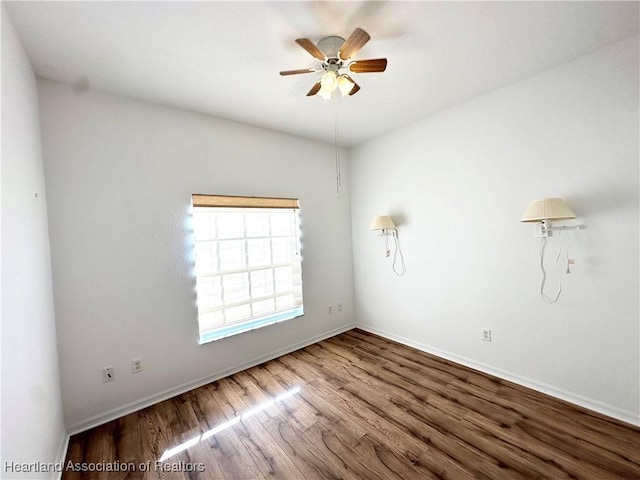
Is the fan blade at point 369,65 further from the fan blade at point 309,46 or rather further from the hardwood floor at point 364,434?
the hardwood floor at point 364,434

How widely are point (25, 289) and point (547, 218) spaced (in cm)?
332

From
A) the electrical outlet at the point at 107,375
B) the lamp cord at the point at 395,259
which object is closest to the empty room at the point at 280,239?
the electrical outlet at the point at 107,375

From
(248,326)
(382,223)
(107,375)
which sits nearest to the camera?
(107,375)

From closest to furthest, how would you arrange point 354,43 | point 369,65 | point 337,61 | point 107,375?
point 354,43 < point 369,65 < point 337,61 < point 107,375

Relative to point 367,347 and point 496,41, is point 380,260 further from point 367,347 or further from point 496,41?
point 496,41

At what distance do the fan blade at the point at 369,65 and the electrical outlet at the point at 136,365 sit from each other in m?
2.86

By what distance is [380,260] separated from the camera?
354 cm

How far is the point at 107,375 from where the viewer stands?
210 centimetres

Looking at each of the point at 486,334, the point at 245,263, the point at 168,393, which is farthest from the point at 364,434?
the point at 245,263

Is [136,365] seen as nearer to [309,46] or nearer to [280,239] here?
[280,239]

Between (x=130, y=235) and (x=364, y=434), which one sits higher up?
(x=130, y=235)

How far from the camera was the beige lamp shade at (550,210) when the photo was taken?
1.90 metres

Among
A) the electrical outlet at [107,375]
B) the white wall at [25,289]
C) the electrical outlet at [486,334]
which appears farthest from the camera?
the electrical outlet at [486,334]

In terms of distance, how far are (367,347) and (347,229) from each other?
5.38 ft
